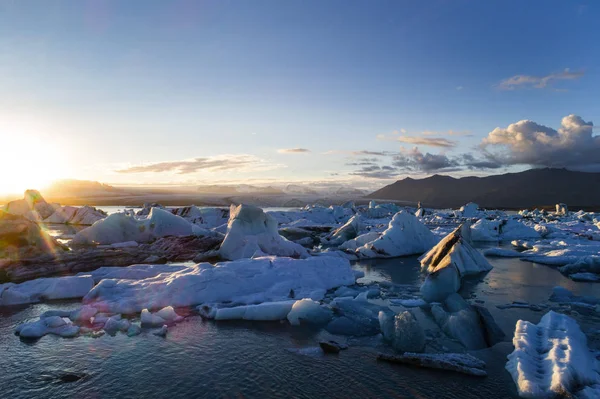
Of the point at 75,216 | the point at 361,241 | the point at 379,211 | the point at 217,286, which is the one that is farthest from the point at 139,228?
the point at 379,211

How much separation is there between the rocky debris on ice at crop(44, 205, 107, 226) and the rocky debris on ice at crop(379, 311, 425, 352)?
4864 centimetres

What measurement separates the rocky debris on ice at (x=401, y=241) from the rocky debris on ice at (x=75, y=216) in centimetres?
4016

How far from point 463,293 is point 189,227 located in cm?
2073

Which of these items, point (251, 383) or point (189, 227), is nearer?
point (251, 383)

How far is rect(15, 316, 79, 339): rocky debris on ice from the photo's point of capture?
9234 millimetres

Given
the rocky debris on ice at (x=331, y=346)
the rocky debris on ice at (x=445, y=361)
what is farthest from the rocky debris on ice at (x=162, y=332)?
the rocky debris on ice at (x=445, y=361)

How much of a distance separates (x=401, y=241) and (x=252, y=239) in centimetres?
970

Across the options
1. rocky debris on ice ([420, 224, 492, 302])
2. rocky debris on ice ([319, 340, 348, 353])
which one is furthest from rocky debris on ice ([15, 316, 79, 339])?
rocky debris on ice ([420, 224, 492, 302])

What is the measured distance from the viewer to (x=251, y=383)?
6977mm

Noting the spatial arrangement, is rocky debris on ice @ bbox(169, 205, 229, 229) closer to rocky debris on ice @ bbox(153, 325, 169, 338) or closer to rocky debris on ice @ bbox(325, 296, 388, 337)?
rocky debris on ice @ bbox(325, 296, 388, 337)

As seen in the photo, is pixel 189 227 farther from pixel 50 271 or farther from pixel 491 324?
pixel 491 324

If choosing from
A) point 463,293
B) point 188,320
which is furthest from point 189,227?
point 463,293

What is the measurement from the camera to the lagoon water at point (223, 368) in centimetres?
666

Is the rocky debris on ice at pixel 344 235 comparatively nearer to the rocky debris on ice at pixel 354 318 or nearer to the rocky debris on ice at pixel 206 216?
the rocky debris on ice at pixel 206 216
